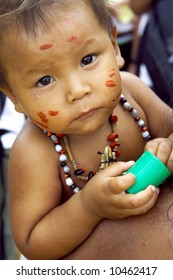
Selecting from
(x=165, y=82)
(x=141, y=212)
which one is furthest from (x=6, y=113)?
(x=141, y=212)

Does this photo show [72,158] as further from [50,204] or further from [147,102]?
[147,102]

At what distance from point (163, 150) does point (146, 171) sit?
110mm

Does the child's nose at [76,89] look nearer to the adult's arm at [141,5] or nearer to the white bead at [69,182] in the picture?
the white bead at [69,182]

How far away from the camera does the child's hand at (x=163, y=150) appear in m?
1.20

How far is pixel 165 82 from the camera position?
7.53ft

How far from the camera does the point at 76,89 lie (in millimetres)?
1168

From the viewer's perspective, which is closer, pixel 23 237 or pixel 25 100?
pixel 25 100

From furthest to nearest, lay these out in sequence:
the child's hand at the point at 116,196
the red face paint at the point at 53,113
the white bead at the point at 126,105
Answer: the white bead at the point at 126,105
the red face paint at the point at 53,113
the child's hand at the point at 116,196

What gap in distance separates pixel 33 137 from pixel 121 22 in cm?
190

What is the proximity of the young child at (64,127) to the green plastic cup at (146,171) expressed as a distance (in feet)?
0.07

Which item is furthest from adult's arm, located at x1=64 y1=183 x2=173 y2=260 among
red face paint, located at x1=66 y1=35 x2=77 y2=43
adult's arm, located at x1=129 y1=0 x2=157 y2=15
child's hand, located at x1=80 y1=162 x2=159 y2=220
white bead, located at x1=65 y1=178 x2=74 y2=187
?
adult's arm, located at x1=129 y1=0 x2=157 y2=15

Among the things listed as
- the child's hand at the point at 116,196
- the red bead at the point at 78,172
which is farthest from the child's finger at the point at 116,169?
the red bead at the point at 78,172

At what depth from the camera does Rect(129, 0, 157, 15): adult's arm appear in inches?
102

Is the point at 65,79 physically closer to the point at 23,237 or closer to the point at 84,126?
the point at 84,126
